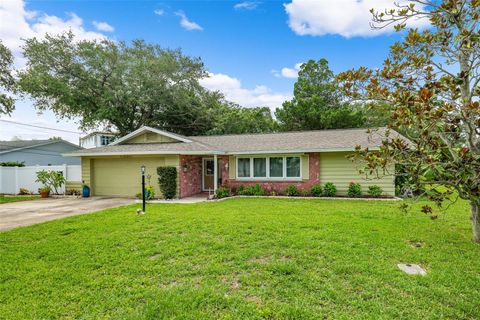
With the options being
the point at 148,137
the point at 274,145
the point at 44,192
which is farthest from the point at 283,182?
the point at 44,192

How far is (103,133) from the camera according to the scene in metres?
25.4

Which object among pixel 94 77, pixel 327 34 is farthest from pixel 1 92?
pixel 327 34

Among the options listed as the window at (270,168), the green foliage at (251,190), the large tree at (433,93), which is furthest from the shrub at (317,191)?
the large tree at (433,93)

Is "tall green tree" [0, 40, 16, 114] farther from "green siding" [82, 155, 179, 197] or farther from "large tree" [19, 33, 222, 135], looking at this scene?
"green siding" [82, 155, 179, 197]

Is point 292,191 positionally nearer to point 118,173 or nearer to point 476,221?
point 476,221

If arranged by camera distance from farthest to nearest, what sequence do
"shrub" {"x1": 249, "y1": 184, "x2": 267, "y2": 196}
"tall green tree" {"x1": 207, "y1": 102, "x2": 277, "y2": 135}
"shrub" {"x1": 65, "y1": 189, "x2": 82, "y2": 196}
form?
"tall green tree" {"x1": 207, "y1": 102, "x2": 277, "y2": 135}, "shrub" {"x1": 65, "y1": 189, "x2": 82, "y2": 196}, "shrub" {"x1": 249, "y1": 184, "x2": 267, "y2": 196}

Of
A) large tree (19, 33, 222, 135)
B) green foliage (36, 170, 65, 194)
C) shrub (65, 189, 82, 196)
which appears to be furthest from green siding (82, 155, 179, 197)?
large tree (19, 33, 222, 135)

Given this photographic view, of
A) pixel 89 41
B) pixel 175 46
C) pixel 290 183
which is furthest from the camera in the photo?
pixel 175 46

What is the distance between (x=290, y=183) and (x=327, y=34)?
8.20m

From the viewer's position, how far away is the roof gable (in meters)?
14.9

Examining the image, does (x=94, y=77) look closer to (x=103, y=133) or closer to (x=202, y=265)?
(x=103, y=133)

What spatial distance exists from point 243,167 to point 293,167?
8.47ft

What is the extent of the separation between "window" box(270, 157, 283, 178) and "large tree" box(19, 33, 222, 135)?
42.6 ft

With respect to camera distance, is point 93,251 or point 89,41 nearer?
point 93,251
